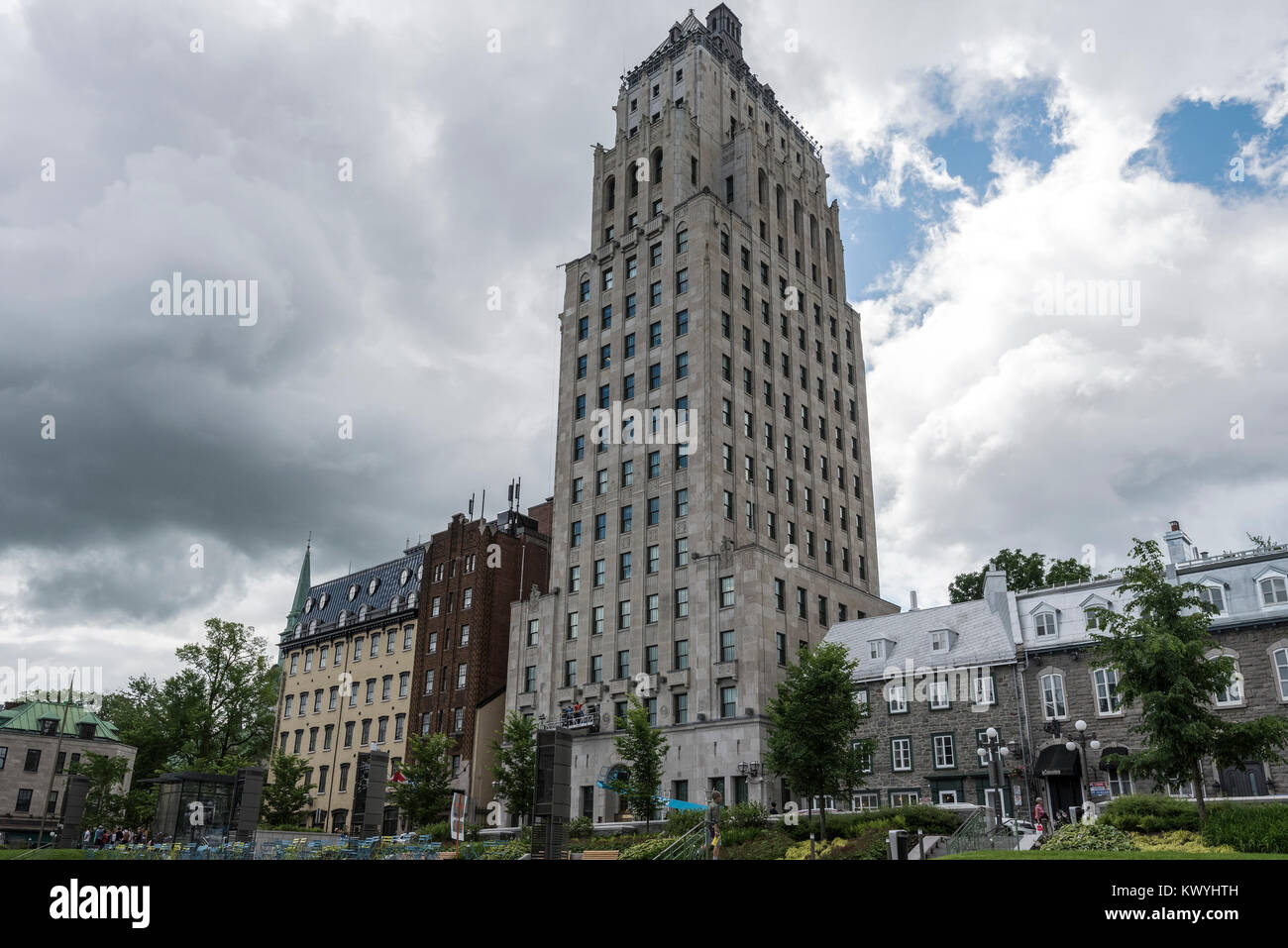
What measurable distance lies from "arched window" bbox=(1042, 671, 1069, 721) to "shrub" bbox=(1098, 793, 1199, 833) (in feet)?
35.8

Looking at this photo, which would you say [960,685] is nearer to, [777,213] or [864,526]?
[864,526]

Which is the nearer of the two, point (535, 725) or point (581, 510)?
point (535, 725)

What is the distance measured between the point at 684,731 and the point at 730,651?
527 centimetres

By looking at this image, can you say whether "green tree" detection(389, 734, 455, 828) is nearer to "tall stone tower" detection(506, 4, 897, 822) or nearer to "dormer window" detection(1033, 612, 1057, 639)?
"tall stone tower" detection(506, 4, 897, 822)

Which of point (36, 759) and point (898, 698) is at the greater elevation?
point (898, 698)

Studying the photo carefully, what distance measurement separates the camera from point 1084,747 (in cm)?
4241

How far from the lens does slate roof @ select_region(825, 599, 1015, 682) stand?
47594 millimetres

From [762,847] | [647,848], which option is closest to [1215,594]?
[762,847]

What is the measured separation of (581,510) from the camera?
6725cm

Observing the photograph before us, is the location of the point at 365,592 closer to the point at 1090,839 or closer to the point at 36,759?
the point at 36,759

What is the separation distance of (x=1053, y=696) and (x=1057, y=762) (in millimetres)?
3410

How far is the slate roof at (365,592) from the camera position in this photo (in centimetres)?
7900

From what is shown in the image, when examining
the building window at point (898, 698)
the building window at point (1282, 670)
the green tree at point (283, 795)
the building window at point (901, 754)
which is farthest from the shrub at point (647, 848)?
the green tree at point (283, 795)
